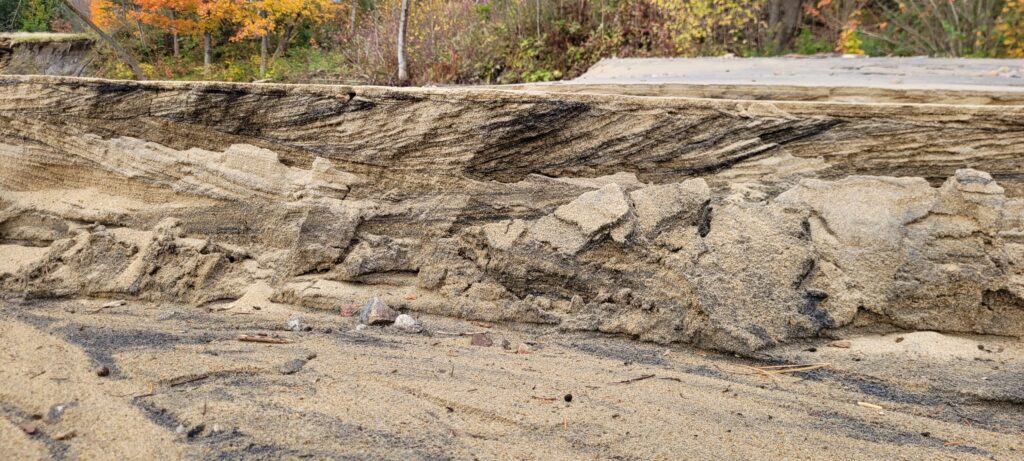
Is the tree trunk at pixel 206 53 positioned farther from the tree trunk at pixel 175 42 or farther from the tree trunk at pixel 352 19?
the tree trunk at pixel 352 19

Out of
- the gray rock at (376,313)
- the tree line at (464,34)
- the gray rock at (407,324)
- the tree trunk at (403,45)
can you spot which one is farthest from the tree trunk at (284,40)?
the gray rock at (407,324)

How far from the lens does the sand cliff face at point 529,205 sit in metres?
2.78

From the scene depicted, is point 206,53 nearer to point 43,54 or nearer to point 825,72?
point 43,54

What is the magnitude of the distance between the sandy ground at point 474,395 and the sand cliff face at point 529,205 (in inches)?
8.2

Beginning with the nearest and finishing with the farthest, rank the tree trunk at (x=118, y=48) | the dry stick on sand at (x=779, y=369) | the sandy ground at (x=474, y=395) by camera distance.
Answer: the sandy ground at (x=474, y=395) → the dry stick on sand at (x=779, y=369) → the tree trunk at (x=118, y=48)

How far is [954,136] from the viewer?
2.89 meters

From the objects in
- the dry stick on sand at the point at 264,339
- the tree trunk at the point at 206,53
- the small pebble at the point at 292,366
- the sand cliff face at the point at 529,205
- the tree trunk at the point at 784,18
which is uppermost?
the tree trunk at the point at 784,18

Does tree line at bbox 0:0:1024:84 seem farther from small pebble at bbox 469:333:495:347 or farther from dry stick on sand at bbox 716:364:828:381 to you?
dry stick on sand at bbox 716:364:828:381

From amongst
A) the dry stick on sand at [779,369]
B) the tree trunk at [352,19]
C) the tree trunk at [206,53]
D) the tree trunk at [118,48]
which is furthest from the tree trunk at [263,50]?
the dry stick on sand at [779,369]

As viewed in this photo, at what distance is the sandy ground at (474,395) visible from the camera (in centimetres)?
194

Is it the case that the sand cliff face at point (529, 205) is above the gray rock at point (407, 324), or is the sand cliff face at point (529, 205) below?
above

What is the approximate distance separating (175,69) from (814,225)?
576 centimetres

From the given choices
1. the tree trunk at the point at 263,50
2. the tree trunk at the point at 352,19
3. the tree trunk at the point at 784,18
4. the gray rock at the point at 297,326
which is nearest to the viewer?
the gray rock at the point at 297,326

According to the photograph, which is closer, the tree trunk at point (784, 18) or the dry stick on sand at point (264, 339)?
the dry stick on sand at point (264, 339)
